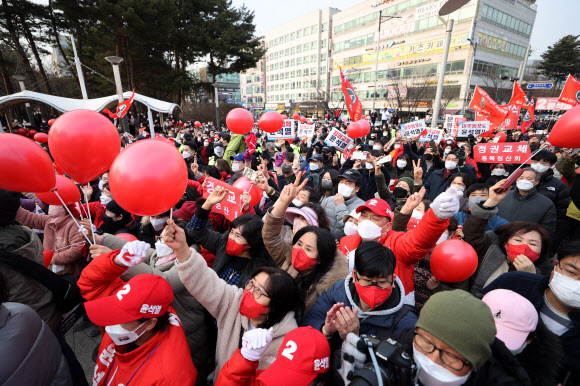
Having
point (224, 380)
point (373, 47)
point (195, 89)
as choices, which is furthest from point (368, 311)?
point (373, 47)

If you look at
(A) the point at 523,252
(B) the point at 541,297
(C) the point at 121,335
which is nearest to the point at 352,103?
(A) the point at 523,252

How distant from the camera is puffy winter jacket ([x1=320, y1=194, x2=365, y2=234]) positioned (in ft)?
12.1

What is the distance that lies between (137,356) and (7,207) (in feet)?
6.14

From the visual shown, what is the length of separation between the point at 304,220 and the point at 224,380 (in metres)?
1.81

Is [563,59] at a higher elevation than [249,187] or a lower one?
higher

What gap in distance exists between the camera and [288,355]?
53.1 inches

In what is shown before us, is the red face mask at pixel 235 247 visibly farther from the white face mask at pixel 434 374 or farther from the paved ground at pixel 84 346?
the paved ground at pixel 84 346

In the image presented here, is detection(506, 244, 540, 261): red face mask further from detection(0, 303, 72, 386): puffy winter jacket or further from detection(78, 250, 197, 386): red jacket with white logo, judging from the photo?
detection(0, 303, 72, 386): puffy winter jacket

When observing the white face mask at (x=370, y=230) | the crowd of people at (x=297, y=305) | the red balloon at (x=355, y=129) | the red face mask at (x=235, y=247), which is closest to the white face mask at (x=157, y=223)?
the crowd of people at (x=297, y=305)

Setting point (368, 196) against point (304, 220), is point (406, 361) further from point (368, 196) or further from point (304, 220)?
point (368, 196)

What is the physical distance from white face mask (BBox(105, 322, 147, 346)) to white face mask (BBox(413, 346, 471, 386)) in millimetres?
1606

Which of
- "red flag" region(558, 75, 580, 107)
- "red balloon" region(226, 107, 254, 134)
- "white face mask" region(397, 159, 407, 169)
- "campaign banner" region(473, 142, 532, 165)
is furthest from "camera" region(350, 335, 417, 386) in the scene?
"red flag" region(558, 75, 580, 107)

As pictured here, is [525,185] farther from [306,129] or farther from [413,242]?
[306,129]

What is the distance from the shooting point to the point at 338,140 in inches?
241
